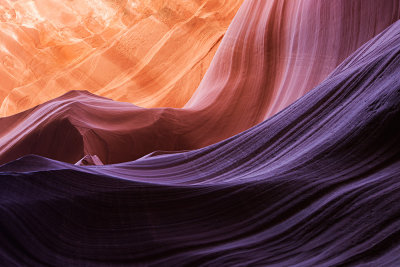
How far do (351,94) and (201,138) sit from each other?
40.2 inches

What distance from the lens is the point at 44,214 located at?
48cm

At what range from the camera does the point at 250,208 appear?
526mm

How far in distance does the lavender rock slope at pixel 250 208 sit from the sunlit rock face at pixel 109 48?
2.05 m

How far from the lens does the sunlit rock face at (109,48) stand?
2850 mm

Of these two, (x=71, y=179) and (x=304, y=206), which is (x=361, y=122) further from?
(x=71, y=179)

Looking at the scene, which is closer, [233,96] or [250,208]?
[250,208]

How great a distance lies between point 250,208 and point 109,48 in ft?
9.24

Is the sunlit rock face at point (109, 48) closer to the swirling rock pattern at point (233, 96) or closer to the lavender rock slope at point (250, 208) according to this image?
the swirling rock pattern at point (233, 96)

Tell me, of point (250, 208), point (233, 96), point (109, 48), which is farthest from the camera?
point (109, 48)

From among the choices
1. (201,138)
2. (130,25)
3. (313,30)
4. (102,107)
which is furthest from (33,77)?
(313,30)

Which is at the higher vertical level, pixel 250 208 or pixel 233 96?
pixel 233 96

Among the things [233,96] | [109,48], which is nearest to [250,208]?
[233,96]

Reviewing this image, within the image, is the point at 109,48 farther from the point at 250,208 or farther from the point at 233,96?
the point at 250,208

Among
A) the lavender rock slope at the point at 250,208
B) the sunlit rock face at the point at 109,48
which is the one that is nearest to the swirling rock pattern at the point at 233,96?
the lavender rock slope at the point at 250,208
